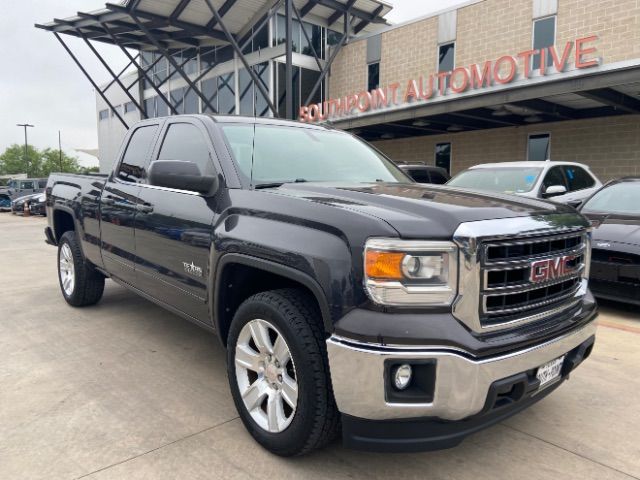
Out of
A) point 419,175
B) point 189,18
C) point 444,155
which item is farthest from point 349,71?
point 419,175

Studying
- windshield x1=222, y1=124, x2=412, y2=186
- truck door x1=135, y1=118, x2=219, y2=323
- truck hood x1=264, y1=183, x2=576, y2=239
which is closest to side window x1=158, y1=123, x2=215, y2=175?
truck door x1=135, y1=118, x2=219, y2=323

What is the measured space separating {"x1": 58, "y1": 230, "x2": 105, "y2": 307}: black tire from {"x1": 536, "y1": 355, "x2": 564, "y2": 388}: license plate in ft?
14.2

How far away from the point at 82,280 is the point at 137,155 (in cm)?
170

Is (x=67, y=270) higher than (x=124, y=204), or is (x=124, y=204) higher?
(x=124, y=204)

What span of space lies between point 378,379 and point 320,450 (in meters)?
0.83

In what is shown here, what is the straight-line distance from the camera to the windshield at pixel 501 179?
7930mm

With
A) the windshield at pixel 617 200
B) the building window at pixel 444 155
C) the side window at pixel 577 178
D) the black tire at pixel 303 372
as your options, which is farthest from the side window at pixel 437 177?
the black tire at pixel 303 372

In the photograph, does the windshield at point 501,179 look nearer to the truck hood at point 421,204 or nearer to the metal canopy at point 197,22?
the truck hood at point 421,204

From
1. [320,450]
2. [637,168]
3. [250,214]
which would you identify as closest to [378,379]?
[320,450]

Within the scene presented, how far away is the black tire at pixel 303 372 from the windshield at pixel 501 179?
236 inches

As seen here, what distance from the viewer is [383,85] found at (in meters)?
20.9

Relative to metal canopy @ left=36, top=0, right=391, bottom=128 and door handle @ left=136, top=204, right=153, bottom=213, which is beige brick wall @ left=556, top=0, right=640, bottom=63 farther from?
door handle @ left=136, top=204, right=153, bottom=213

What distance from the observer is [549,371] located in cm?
242

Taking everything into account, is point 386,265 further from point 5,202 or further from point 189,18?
point 5,202
